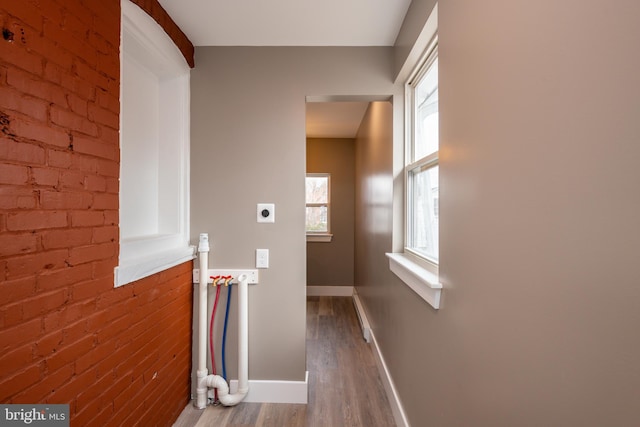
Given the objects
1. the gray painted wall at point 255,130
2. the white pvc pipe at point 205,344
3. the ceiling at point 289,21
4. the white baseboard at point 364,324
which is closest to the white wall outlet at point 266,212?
the gray painted wall at point 255,130

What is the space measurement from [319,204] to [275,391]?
3.36 meters

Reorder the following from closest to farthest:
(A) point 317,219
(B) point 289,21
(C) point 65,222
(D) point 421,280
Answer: (C) point 65,222
(D) point 421,280
(B) point 289,21
(A) point 317,219

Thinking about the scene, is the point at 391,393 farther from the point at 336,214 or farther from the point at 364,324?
the point at 336,214

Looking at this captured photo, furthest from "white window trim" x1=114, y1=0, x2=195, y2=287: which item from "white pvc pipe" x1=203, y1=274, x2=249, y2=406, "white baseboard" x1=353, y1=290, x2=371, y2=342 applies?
"white baseboard" x1=353, y1=290, x2=371, y2=342

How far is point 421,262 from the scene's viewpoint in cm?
177

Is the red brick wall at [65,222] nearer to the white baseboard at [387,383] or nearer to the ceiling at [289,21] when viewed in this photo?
the ceiling at [289,21]

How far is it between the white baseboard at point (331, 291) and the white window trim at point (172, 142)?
3247 mm

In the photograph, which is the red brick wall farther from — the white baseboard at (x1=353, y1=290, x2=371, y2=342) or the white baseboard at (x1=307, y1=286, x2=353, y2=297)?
the white baseboard at (x1=307, y1=286, x2=353, y2=297)

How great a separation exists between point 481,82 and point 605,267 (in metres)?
0.65

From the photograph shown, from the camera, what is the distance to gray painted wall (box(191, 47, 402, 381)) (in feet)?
7.26

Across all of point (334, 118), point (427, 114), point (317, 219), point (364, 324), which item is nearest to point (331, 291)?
point (317, 219)

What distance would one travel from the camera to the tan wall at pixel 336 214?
520 centimetres

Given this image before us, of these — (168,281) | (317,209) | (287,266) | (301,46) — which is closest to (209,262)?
(168,281)

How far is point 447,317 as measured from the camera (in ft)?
4.07
